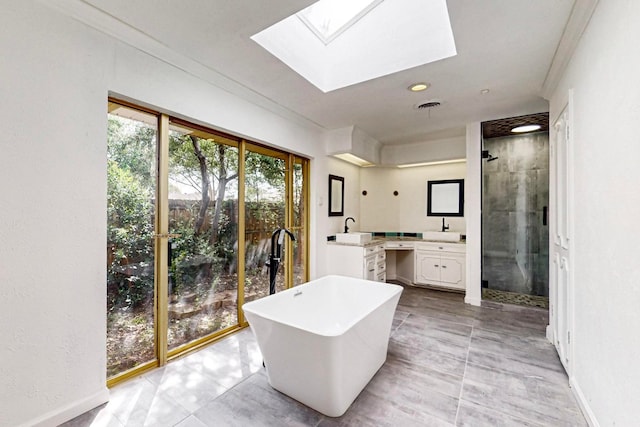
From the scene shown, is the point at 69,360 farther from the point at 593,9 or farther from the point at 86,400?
the point at 593,9

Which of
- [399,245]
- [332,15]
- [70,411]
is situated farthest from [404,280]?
[70,411]

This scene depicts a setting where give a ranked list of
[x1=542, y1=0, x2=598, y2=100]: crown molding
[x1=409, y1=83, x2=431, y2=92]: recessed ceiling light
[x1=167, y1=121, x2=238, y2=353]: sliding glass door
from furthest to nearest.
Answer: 1. [x1=409, y1=83, x2=431, y2=92]: recessed ceiling light
2. [x1=167, y1=121, x2=238, y2=353]: sliding glass door
3. [x1=542, y1=0, x2=598, y2=100]: crown molding

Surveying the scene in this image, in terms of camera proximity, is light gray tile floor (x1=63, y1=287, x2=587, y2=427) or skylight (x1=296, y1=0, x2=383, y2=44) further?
skylight (x1=296, y1=0, x2=383, y2=44)

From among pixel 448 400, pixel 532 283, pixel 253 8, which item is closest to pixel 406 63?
pixel 253 8

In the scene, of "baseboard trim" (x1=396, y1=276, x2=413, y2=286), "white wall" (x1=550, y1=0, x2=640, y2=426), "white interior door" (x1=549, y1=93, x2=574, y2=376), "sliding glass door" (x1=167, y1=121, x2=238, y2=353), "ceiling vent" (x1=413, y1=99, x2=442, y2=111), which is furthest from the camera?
"baseboard trim" (x1=396, y1=276, x2=413, y2=286)

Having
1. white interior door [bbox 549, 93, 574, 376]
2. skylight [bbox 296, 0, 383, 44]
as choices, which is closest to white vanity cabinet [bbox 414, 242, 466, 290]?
white interior door [bbox 549, 93, 574, 376]

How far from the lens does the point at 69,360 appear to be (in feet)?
5.35

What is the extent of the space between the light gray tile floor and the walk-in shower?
4.52ft

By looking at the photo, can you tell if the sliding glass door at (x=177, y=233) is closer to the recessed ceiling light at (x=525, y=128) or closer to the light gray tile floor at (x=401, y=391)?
the light gray tile floor at (x=401, y=391)

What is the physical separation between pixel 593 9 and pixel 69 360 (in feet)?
11.9

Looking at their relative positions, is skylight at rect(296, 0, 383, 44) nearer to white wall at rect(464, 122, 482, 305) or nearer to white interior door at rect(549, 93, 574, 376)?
Result: white interior door at rect(549, 93, 574, 376)

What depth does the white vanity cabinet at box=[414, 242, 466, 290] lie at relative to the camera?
4.14 meters

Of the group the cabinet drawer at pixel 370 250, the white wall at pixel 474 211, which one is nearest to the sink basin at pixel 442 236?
the white wall at pixel 474 211

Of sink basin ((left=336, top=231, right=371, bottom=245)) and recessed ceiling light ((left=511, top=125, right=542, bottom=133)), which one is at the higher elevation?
recessed ceiling light ((left=511, top=125, right=542, bottom=133))
